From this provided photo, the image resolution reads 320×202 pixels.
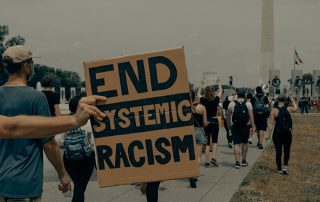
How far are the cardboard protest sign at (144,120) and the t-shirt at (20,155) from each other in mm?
377

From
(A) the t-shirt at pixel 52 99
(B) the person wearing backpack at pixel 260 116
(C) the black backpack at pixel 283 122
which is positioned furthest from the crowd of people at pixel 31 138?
(B) the person wearing backpack at pixel 260 116

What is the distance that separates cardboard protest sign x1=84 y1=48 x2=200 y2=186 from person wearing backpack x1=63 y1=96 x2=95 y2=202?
97.4 inches

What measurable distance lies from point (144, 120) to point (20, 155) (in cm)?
81

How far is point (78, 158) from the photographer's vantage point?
586 centimetres

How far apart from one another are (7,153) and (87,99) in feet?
2.98

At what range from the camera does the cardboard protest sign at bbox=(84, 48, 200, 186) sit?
132 inches

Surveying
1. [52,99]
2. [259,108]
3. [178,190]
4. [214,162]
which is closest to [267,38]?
[259,108]

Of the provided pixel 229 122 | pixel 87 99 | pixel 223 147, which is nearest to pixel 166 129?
pixel 87 99

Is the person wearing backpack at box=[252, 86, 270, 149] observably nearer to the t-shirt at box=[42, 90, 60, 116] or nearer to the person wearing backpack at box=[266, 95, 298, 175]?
the person wearing backpack at box=[266, 95, 298, 175]

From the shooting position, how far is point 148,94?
3396 millimetres

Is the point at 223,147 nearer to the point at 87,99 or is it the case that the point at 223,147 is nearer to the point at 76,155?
the point at 76,155

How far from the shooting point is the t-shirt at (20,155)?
3330mm

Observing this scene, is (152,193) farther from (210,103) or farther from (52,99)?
(210,103)

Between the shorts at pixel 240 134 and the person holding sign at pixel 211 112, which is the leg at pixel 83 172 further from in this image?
the shorts at pixel 240 134
